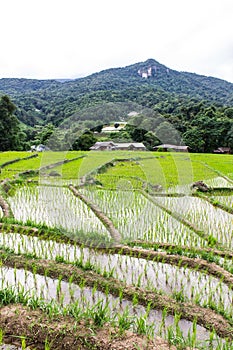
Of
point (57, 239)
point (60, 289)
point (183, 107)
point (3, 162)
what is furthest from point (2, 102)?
point (60, 289)

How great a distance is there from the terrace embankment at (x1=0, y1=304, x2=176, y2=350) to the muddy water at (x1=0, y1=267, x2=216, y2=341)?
249mm

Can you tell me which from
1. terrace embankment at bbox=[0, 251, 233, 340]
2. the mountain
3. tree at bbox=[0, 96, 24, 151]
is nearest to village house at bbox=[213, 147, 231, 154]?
the mountain

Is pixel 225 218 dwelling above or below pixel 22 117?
below

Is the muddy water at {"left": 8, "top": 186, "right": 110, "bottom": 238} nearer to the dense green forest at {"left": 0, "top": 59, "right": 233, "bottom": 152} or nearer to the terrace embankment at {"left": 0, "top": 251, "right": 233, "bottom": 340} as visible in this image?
the terrace embankment at {"left": 0, "top": 251, "right": 233, "bottom": 340}

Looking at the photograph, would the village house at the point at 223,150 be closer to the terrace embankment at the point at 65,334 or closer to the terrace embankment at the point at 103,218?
the terrace embankment at the point at 103,218

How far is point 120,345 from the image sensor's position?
8.83 ft

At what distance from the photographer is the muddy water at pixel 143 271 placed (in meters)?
3.71

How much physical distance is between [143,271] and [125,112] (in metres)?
3.54

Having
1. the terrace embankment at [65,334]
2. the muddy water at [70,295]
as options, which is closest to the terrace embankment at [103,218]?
the muddy water at [70,295]

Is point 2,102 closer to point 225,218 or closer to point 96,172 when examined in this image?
point 96,172

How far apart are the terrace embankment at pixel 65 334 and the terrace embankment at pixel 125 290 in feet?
1.98

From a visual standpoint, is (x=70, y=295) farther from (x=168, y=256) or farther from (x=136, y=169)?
(x=136, y=169)

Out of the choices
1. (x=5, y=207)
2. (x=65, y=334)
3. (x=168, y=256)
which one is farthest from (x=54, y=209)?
(x=65, y=334)

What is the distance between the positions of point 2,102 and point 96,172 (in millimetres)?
16845
